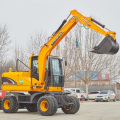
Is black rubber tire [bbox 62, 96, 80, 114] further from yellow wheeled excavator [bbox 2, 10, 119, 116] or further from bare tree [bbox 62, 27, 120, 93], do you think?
bare tree [bbox 62, 27, 120, 93]

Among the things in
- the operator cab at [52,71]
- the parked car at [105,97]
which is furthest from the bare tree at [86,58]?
the operator cab at [52,71]

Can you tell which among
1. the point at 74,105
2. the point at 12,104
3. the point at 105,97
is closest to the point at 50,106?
the point at 74,105

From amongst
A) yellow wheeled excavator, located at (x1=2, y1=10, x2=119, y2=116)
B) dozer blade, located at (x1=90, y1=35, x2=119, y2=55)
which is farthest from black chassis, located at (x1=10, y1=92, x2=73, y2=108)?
dozer blade, located at (x1=90, y1=35, x2=119, y2=55)

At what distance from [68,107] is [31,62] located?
3.52 m

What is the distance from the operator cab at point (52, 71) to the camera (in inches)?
648

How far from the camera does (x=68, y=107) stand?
54.7 feet

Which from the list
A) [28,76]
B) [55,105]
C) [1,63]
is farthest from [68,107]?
[1,63]

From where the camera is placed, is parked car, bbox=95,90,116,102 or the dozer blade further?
parked car, bbox=95,90,116,102

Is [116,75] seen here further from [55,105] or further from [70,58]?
[55,105]

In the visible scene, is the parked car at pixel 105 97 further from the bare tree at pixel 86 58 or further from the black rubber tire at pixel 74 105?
the black rubber tire at pixel 74 105

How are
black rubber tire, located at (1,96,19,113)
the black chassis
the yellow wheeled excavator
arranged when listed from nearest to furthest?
the black chassis → the yellow wheeled excavator → black rubber tire, located at (1,96,19,113)

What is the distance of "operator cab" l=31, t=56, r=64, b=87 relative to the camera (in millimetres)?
16447

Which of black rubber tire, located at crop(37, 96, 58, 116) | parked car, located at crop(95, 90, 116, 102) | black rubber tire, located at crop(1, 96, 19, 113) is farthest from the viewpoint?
parked car, located at crop(95, 90, 116, 102)

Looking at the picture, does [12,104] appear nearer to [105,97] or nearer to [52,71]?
[52,71]
